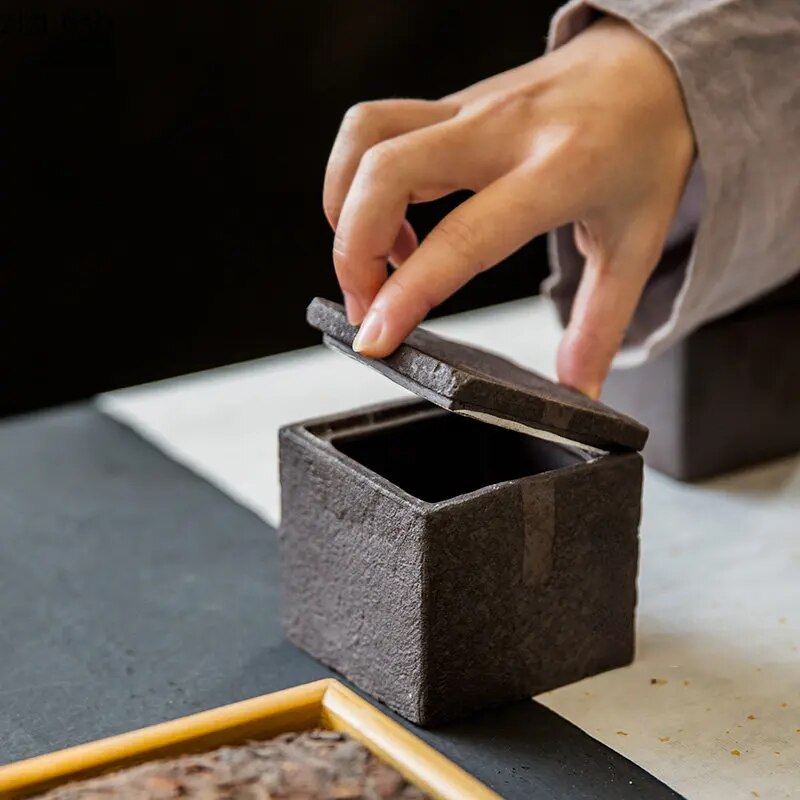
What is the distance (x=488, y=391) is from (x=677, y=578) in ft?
0.99

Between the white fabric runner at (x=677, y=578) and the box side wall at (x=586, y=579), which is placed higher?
the box side wall at (x=586, y=579)

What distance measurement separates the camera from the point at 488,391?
680 millimetres

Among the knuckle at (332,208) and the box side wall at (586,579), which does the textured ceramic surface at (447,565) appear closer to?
the box side wall at (586,579)

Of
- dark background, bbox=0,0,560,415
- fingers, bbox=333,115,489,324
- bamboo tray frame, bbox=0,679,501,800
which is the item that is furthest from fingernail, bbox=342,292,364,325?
dark background, bbox=0,0,560,415

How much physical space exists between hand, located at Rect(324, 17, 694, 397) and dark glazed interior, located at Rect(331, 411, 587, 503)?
87mm

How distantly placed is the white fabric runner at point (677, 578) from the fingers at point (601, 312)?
144 millimetres

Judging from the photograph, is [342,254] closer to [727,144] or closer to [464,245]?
[464,245]

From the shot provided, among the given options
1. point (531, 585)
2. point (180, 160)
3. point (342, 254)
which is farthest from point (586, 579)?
point (180, 160)

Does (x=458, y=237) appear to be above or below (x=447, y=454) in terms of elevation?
above

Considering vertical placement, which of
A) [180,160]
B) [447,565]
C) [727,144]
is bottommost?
[447,565]

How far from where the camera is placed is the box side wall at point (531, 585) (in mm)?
694

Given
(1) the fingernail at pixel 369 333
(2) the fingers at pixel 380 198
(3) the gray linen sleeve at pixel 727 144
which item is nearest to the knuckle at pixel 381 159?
(2) the fingers at pixel 380 198

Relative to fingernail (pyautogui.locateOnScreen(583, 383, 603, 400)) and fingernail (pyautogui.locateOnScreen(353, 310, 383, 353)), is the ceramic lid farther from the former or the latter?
fingernail (pyautogui.locateOnScreen(583, 383, 603, 400))

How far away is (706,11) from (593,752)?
519 millimetres
